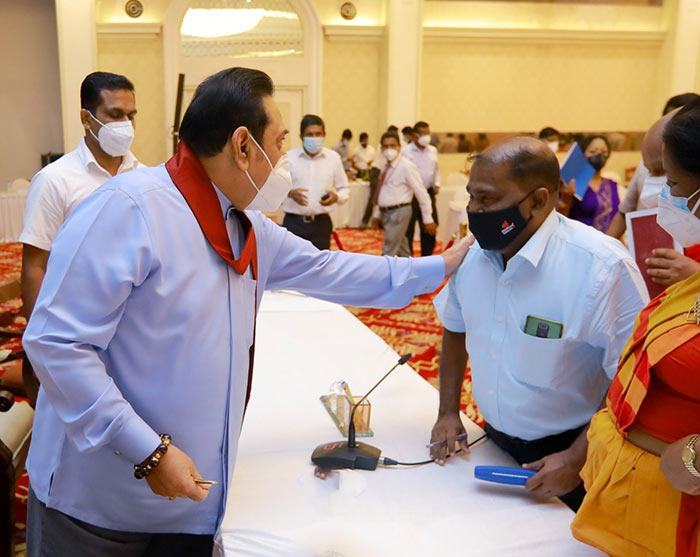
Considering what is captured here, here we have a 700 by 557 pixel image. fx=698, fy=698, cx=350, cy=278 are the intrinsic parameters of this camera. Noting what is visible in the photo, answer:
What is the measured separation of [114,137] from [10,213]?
23.2ft

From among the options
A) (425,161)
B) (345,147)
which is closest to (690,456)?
(425,161)

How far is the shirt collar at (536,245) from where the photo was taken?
1622mm

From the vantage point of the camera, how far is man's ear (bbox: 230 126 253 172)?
4.52ft

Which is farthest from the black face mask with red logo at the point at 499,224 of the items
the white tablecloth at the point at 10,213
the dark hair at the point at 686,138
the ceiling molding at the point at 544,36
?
the ceiling molding at the point at 544,36

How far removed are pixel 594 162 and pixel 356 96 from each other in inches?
336

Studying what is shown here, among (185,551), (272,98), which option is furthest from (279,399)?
(272,98)

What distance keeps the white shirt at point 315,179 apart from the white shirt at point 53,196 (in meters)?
3.06

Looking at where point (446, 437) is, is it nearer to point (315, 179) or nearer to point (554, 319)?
point (554, 319)

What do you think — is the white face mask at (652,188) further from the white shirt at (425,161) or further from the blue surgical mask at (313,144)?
the white shirt at (425,161)

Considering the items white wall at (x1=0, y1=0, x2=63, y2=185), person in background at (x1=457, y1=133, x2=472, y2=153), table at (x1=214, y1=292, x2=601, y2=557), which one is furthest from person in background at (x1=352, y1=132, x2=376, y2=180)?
table at (x1=214, y1=292, x2=601, y2=557)

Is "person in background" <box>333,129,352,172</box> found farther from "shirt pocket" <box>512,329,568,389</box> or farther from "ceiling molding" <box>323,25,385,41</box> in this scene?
"shirt pocket" <box>512,329,568,389</box>

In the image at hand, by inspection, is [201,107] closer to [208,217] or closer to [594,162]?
[208,217]

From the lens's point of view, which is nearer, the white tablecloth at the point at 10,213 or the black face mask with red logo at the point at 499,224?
the black face mask with red logo at the point at 499,224

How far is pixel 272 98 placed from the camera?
1461 mm
